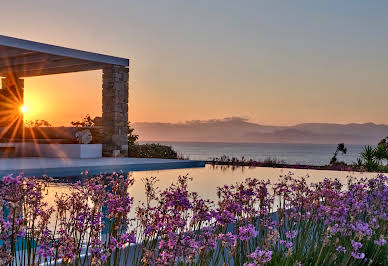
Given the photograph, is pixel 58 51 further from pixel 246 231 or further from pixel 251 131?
pixel 251 131

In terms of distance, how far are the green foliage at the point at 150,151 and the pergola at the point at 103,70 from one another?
10.2 ft

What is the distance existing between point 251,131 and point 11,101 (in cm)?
3538

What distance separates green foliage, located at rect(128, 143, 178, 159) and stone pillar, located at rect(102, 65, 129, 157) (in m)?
3.23

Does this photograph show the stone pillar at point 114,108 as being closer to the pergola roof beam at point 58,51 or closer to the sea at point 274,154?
the pergola roof beam at point 58,51

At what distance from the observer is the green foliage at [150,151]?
1922 centimetres

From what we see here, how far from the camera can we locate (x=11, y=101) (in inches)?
683

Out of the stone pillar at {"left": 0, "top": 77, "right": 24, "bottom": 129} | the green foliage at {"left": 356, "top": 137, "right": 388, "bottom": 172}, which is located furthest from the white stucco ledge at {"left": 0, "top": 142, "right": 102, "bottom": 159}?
the green foliage at {"left": 356, "top": 137, "right": 388, "bottom": 172}

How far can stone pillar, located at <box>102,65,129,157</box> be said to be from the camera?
1536cm

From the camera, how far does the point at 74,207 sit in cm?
235

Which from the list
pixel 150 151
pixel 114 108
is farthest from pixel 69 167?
pixel 150 151

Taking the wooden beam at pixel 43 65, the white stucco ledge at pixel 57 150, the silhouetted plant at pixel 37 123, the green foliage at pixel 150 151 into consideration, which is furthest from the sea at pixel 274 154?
the white stucco ledge at pixel 57 150

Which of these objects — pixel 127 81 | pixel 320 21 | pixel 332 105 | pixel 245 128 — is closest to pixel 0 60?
pixel 127 81

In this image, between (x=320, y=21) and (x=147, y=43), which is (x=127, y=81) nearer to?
(x=147, y=43)

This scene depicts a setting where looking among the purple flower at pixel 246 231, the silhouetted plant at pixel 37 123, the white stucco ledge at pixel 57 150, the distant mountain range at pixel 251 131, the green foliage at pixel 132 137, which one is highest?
the distant mountain range at pixel 251 131
